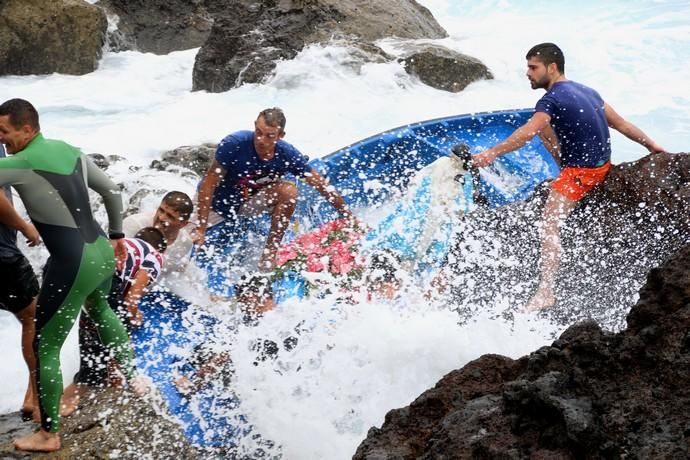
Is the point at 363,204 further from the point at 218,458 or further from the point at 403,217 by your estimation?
the point at 218,458

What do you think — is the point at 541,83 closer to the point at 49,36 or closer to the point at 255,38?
the point at 255,38

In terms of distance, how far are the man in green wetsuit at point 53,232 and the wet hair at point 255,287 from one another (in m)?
1.22

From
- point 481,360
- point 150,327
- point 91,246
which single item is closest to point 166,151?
point 150,327

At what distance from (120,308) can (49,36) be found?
27.5 ft

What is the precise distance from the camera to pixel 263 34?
1015 centimetres

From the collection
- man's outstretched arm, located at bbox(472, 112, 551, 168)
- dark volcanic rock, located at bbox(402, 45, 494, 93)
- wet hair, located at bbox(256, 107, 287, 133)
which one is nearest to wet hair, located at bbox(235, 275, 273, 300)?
wet hair, located at bbox(256, 107, 287, 133)

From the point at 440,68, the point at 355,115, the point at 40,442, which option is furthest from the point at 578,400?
the point at 440,68

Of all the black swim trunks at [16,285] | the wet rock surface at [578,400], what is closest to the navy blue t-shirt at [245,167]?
the black swim trunks at [16,285]

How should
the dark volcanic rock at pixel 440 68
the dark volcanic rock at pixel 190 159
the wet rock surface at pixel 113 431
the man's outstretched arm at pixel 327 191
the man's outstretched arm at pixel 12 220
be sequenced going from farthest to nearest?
1. the dark volcanic rock at pixel 440 68
2. the dark volcanic rock at pixel 190 159
3. the man's outstretched arm at pixel 327 191
4. the man's outstretched arm at pixel 12 220
5. the wet rock surface at pixel 113 431

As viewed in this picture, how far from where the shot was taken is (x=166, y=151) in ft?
26.9

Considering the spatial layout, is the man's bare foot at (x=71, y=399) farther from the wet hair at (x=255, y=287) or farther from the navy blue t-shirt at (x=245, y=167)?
the navy blue t-shirt at (x=245, y=167)

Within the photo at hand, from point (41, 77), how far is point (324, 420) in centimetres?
964

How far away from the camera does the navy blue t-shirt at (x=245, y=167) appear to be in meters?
4.76

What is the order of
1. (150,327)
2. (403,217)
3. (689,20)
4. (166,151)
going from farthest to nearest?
(689,20), (166,151), (403,217), (150,327)
